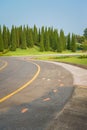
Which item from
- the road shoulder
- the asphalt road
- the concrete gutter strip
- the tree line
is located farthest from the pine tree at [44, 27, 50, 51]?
the road shoulder

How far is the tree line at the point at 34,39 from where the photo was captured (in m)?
88.0

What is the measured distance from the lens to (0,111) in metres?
7.64

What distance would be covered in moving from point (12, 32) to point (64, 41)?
2274cm

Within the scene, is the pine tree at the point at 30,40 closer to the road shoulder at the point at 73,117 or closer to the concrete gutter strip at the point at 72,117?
the concrete gutter strip at the point at 72,117

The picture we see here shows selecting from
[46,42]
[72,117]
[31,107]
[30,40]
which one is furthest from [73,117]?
[30,40]

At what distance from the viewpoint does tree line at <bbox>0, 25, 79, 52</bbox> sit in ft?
289

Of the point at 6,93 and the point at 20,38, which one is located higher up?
the point at 20,38

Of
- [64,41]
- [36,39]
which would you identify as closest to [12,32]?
[36,39]

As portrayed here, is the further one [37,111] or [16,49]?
[16,49]

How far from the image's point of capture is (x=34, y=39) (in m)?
99.2

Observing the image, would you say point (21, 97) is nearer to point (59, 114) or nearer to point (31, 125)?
point (59, 114)

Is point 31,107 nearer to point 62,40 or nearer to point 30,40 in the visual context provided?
point 30,40

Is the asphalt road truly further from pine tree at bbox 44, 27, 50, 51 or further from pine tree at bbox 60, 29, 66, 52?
pine tree at bbox 60, 29, 66, 52

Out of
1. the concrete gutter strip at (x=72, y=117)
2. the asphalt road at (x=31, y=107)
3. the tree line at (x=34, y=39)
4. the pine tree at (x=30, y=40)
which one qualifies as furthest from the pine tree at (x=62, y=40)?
the concrete gutter strip at (x=72, y=117)
